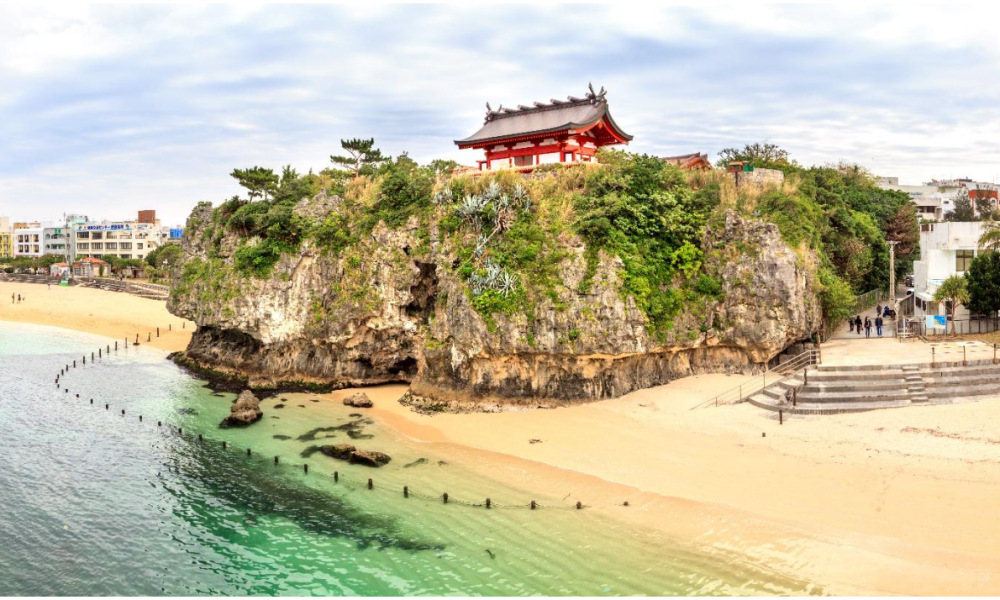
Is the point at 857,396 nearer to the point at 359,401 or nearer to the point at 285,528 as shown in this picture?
the point at 285,528

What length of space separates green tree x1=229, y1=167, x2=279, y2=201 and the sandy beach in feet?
56.2

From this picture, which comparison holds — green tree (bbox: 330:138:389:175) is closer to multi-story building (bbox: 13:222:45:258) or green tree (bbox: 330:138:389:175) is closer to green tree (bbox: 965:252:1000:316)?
green tree (bbox: 965:252:1000:316)

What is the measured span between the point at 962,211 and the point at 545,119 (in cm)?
5429

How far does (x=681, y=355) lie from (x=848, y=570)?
16.9 metres

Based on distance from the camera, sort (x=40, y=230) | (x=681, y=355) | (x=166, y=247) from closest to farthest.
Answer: (x=681, y=355) < (x=166, y=247) < (x=40, y=230)

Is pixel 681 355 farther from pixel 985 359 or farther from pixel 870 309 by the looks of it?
pixel 870 309

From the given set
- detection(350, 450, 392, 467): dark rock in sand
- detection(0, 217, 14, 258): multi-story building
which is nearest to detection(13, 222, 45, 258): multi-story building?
detection(0, 217, 14, 258): multi-story building

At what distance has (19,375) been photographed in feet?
139

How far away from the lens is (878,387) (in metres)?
27.8

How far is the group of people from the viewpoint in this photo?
3662 centimetres

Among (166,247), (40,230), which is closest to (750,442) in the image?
(166,247)

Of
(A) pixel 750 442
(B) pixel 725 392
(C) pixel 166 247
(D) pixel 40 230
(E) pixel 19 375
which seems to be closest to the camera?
(A) pixel 750 442

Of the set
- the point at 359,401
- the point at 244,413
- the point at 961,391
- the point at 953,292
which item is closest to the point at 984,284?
the point at 953,292

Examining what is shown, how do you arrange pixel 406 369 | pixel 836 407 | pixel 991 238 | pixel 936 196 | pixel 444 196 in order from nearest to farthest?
pixel 836 407
pixel 991 238
pixel 444 196
pixel 406 369
pixel 936 196
